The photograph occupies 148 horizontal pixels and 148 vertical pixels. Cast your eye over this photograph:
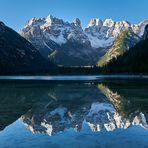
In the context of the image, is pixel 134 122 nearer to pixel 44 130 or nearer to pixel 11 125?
pixel 44 130

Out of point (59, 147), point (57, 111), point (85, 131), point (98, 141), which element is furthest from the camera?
point (57, 111)

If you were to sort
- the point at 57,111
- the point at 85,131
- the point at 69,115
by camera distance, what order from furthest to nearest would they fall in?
the point at 57,111 → the point at 69,115 → the point at 85,131

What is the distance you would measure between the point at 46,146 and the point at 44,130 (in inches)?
235

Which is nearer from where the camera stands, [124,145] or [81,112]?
[124,145]

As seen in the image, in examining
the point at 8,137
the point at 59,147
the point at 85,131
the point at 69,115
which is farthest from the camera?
the point at 69,115

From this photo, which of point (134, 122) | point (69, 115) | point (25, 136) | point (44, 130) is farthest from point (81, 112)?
point (25, 136)

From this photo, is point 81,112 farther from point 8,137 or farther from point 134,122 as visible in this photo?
point 8,137

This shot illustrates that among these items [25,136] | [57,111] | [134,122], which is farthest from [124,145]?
[57,111]

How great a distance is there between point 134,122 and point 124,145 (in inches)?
371

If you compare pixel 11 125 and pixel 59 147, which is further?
pixel 11 125

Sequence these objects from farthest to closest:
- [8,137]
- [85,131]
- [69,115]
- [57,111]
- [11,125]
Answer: [57,111] → [69,115] → [11,125] → [85,131] → [8,137]

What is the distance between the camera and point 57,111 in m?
39.2

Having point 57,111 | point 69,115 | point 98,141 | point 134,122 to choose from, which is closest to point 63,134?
point 98,141

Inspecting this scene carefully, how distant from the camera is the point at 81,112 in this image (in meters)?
38.1
